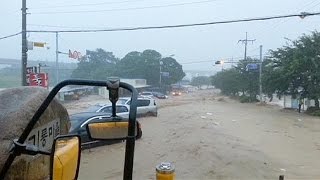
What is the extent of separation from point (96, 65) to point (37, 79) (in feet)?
254

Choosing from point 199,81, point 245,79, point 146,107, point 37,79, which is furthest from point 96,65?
point 199,81

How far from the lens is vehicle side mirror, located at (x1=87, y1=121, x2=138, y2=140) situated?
1.97m

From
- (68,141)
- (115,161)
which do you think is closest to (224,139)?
(115,161)

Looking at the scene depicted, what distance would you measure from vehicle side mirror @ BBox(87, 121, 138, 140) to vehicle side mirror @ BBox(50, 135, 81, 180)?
0.08m

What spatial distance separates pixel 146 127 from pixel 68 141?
22737 mm

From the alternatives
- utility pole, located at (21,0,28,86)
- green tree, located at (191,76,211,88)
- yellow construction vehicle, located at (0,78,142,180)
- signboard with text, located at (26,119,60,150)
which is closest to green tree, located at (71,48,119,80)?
utility pole, located at (21,0,28,86)

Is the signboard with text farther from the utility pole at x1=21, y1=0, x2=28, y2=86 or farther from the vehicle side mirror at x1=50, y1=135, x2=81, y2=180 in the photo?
the utility pole at x1=21, y1=0, x2=28, y2=86

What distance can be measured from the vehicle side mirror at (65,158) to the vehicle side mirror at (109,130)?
76 millimetres

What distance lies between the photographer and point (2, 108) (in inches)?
155

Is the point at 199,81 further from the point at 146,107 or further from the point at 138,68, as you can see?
the point at 146,107

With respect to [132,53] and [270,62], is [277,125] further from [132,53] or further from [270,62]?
[132,53]

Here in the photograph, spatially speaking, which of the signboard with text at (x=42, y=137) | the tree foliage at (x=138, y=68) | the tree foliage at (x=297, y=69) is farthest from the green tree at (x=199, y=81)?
the signboard with text at (x=42, y=137)

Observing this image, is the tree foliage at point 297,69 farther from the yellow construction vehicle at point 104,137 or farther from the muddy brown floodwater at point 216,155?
the yellow construction vehicle at point 104,137

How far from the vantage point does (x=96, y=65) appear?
330ft
